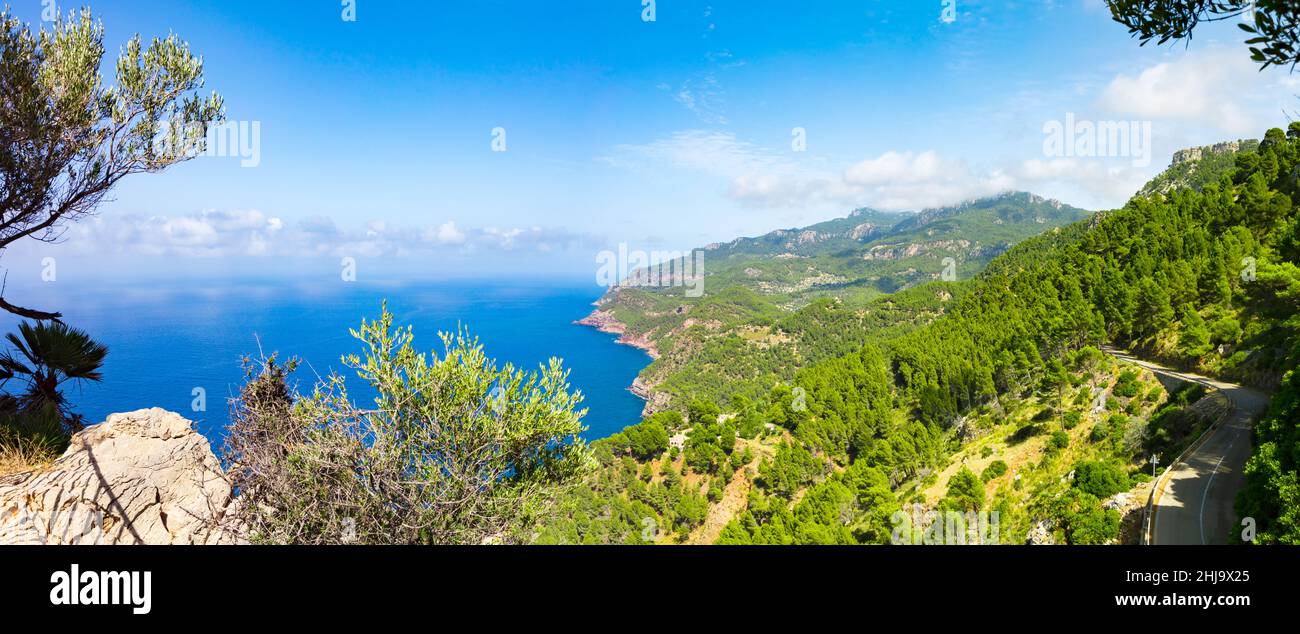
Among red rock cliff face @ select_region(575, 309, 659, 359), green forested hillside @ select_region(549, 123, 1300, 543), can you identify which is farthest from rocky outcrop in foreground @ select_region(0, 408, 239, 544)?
red rock cliff face @ select_region(575, 309, 659, 359)

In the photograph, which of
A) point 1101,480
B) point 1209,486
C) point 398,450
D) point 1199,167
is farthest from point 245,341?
point 1199,167

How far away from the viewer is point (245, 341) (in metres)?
74.8

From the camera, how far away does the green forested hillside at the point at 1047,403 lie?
1898 cm

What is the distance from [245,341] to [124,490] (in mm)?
86368

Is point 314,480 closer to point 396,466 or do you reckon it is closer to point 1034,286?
point 396,466

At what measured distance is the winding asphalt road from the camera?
11.6 m

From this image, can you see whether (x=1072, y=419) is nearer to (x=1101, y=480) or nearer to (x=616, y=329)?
(x=1101, y=480)

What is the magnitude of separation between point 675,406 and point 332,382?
89.8 meters

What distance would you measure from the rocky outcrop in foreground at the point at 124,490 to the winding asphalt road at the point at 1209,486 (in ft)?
63.1

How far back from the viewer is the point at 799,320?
116 m

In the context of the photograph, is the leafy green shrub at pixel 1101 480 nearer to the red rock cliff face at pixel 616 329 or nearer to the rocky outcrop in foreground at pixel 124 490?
the rocky outcrop in foreground at pixel 124 490
